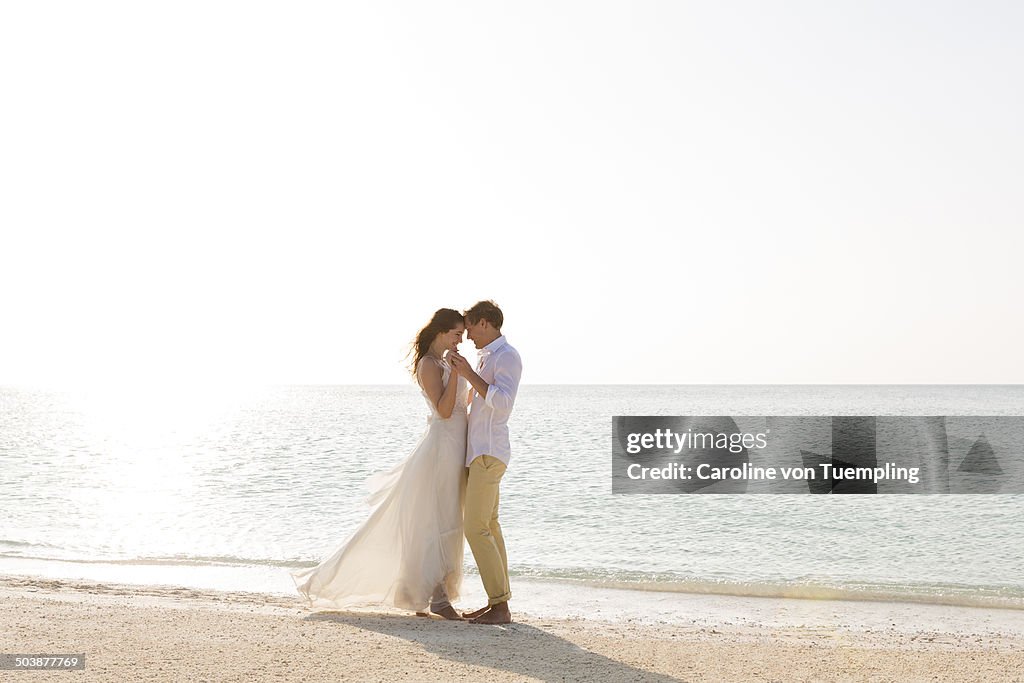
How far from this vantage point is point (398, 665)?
523cm

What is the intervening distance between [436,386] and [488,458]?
0.66m

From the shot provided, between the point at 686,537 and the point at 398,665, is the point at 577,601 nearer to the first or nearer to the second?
the point at 398,665

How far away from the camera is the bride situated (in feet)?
21.9

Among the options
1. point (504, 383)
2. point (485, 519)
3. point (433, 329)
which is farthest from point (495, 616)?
point (433, 329)

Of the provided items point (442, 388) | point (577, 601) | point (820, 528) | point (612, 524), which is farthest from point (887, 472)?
point (442, 388)

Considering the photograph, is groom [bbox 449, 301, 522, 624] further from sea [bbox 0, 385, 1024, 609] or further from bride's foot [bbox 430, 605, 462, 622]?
sea [bbox 0, 385, 1024, 609]

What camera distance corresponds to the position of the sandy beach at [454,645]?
17.0 ft

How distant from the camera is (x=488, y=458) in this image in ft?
21.5

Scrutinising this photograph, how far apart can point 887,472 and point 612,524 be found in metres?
17.6

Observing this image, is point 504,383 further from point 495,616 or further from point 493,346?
point 495,616

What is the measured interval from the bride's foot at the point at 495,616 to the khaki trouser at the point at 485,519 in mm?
43
